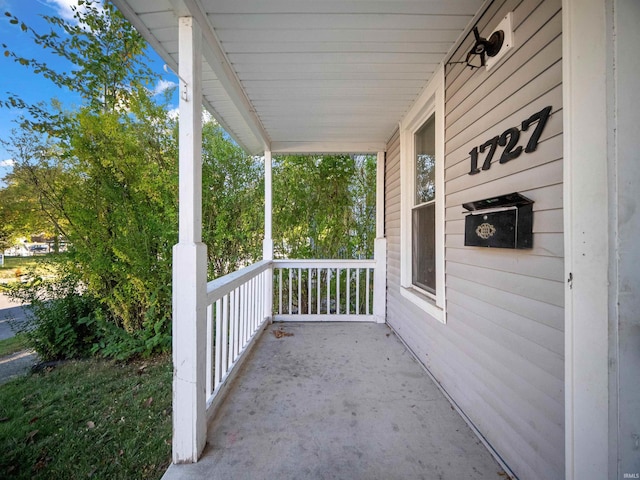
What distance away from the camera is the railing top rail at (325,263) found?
11.9ft

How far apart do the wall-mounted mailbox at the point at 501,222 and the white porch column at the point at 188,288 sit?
1541 mm

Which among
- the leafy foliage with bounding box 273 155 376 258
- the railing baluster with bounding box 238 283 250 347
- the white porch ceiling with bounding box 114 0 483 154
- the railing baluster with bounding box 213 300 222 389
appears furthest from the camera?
the leafy foliage with bounding box 273 155 376 258

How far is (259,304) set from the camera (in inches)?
126

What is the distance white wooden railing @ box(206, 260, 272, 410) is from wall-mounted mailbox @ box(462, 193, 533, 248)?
5.41ft

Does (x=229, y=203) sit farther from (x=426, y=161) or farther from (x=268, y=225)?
(x=426, y=161)

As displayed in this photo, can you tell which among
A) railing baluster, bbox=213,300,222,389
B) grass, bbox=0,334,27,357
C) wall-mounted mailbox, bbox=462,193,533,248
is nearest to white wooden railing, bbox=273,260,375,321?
railing baluster, bbox=213,300,222,389

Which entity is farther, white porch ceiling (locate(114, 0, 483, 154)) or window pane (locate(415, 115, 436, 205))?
window pane (locate(415, 115, 436, 205))

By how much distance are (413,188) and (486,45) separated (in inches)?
56.9

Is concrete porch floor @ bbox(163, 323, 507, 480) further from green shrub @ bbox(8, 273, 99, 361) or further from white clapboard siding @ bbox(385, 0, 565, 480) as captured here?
green shrub @ bbox(8, 273, 99, 361)

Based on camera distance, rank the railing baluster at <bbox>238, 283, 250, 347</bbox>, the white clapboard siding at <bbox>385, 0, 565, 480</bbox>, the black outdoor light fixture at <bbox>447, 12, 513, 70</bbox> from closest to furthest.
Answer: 1. the white clapboard siding at <bbox>385, 0, 565, 480</bbox>
2. the black outdoor light fixture at <bbox>447, 12, 513, 70</bbox>
3. the railing baluster at <bbox>238, 283, 250, 347</bbox>

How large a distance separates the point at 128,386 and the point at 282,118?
3.09 metres

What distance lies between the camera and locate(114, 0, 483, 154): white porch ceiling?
144 cm

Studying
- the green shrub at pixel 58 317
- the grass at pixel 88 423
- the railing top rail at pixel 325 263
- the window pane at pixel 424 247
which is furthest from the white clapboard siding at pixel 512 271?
the green shrub at pixel 58 317

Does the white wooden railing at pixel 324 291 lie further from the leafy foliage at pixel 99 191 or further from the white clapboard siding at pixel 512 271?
the white clapboard siding at pixel 512 271
